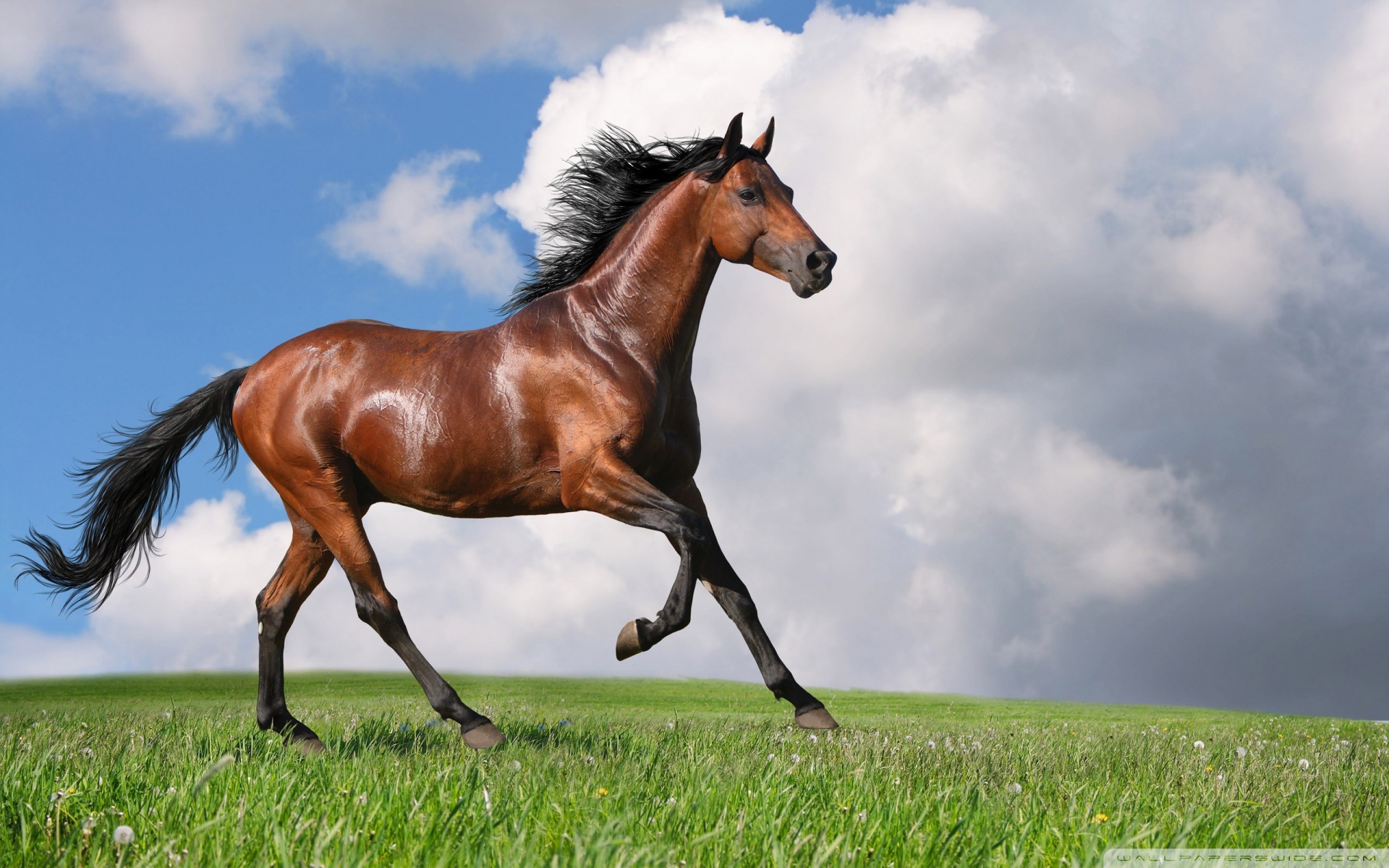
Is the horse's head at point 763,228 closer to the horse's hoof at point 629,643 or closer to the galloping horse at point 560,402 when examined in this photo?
the galloping horse at point 560,402

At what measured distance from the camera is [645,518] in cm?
545

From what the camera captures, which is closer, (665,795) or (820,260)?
(665,795)

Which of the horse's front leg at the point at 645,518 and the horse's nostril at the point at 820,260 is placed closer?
the horse's front leg at the point at 645,518

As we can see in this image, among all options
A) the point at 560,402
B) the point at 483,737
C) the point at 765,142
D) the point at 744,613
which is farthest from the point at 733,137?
the point at 483,737

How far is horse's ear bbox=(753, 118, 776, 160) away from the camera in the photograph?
6.11 m

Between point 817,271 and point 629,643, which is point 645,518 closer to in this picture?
point 629,643

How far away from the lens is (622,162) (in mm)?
6617

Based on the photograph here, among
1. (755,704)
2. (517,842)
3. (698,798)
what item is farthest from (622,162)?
(755,704)

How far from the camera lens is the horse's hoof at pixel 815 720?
20.8ft

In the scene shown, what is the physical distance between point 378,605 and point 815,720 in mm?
2715

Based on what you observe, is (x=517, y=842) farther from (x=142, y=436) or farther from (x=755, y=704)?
(x=755, y=704)

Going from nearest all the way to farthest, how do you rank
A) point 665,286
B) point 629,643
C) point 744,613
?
point 629,643
point 665,286
point 744,613

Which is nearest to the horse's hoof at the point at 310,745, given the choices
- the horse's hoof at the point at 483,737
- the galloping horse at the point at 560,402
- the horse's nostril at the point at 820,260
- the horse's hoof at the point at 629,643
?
the galloping horse at the point at 560,402

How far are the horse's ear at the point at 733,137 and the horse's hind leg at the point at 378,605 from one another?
309cm
